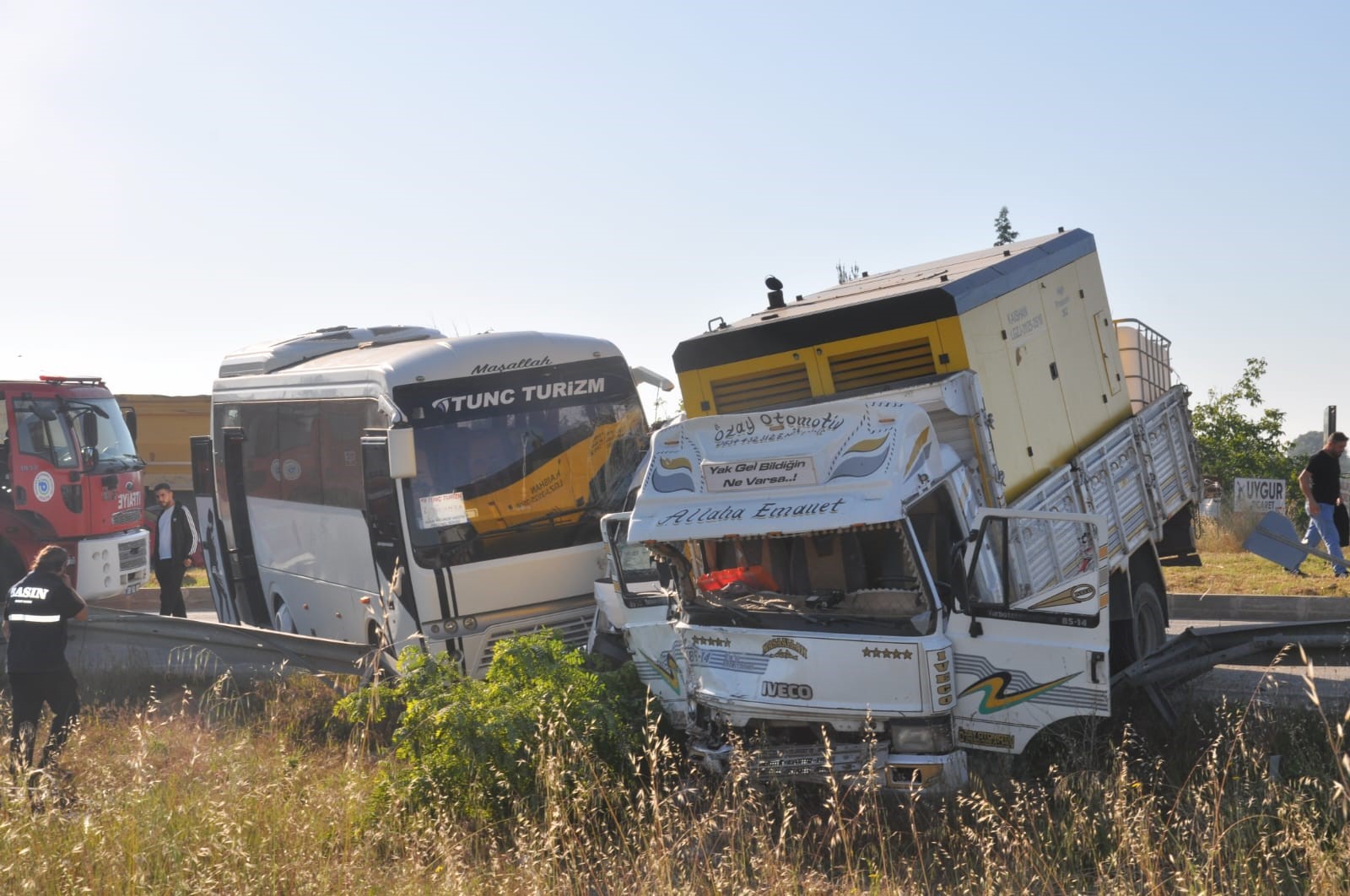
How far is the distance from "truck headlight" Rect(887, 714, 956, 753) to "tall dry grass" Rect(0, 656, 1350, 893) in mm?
280

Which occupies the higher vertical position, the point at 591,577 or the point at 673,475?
the point at 673,475

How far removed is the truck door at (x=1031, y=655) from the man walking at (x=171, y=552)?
495 inches

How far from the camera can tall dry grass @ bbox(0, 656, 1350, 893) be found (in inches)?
212

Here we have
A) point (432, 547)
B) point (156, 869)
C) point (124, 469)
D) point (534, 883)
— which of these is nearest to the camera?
point (534, 883)

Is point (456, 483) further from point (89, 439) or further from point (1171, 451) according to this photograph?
point (89, 439)

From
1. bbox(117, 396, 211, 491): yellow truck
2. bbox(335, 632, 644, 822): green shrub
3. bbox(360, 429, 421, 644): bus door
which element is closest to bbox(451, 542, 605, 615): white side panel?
bbox(360, 429, 421, 644): bus door

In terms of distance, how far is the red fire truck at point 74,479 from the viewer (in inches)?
671

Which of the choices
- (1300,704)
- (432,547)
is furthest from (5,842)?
(1300,704)

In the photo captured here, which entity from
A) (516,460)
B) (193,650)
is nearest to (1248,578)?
(516,460)

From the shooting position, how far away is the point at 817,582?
24.6 feet

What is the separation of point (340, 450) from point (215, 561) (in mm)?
4124

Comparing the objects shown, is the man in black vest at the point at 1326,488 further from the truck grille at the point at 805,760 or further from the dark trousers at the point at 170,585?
the dark trousers at the point at 170,585

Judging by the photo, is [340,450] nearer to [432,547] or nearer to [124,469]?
[432,547]

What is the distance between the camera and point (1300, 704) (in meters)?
8.16
